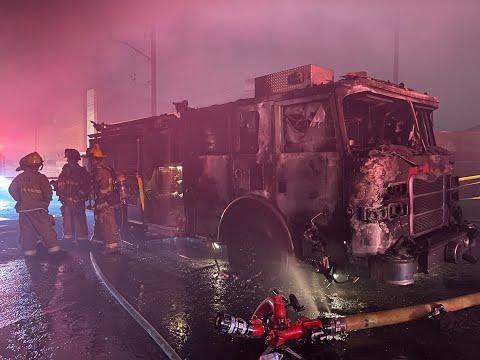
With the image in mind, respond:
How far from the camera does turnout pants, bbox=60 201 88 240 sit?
7.87 m

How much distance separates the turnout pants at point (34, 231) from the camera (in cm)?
672

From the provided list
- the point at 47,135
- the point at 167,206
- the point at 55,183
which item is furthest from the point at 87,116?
the point at 167,206

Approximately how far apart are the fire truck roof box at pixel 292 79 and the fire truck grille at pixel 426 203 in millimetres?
1611

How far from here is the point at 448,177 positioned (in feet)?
16.0

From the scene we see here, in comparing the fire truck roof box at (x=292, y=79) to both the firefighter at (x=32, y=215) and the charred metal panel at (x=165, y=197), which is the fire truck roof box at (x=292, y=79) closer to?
the charred metal panel at (x=165, y=197)

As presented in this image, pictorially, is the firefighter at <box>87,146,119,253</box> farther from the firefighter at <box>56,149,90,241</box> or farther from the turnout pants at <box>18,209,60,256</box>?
the firefighter at <box>56,149,90,241</box>

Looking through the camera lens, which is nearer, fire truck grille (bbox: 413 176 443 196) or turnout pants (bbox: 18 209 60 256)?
fire truck grille (bbox: 413 176 443 196)

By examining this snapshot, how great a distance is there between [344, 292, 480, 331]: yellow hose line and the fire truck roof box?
2572mm

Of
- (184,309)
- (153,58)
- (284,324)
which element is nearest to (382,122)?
(284,324)

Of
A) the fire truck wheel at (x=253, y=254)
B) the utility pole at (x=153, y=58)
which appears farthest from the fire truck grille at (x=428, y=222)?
the utility pole at (x=153, y=58)

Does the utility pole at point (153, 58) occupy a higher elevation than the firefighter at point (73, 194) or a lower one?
higher

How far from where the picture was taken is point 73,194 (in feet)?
25.5

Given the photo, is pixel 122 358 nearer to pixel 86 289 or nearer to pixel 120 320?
pixel 120 320

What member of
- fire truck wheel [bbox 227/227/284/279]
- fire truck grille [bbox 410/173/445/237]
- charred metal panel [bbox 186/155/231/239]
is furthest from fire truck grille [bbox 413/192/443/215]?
charred metal panel [bbox 186/155/231/239]
